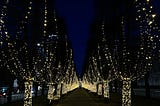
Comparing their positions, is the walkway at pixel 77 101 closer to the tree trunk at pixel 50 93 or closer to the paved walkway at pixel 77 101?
the paved walkway at pixel 77 101

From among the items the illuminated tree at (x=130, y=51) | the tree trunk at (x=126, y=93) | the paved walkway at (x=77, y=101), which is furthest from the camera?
the paved walkway at (x=77, y=101)

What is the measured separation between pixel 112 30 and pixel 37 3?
11457 millimetres

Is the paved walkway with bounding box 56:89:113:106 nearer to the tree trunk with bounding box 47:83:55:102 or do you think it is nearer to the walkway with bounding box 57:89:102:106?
the walkway with bounding box 57:89:102:106

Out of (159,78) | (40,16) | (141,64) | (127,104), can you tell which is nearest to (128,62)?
(127,104)

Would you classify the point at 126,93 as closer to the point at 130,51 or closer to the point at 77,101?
the point at 130,51

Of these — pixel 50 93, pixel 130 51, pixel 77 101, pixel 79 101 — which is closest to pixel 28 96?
pixel 50 93

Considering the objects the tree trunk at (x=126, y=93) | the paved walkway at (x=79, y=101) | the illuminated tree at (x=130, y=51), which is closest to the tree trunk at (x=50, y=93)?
the paved walkway at (x=79, y=101)

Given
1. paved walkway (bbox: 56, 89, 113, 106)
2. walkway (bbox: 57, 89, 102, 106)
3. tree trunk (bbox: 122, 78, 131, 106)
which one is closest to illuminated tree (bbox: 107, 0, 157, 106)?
tree trunk (bbox: 122, 78, 131, 106)

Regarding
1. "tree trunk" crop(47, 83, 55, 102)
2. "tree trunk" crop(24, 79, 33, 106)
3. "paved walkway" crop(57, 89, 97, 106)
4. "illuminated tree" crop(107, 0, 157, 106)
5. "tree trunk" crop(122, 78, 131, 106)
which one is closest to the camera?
"tree trunk" crop(24, 79, 33, 106)

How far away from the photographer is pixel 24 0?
29719mm

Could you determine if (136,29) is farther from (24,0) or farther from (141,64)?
(24,0)

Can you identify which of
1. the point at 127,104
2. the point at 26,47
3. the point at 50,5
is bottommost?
the point at 127,104

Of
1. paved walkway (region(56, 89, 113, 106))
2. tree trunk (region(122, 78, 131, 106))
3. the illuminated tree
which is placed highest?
the illuminated tree

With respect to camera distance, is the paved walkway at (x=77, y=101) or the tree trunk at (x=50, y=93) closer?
the paved walkway at (x=77, y=101)
